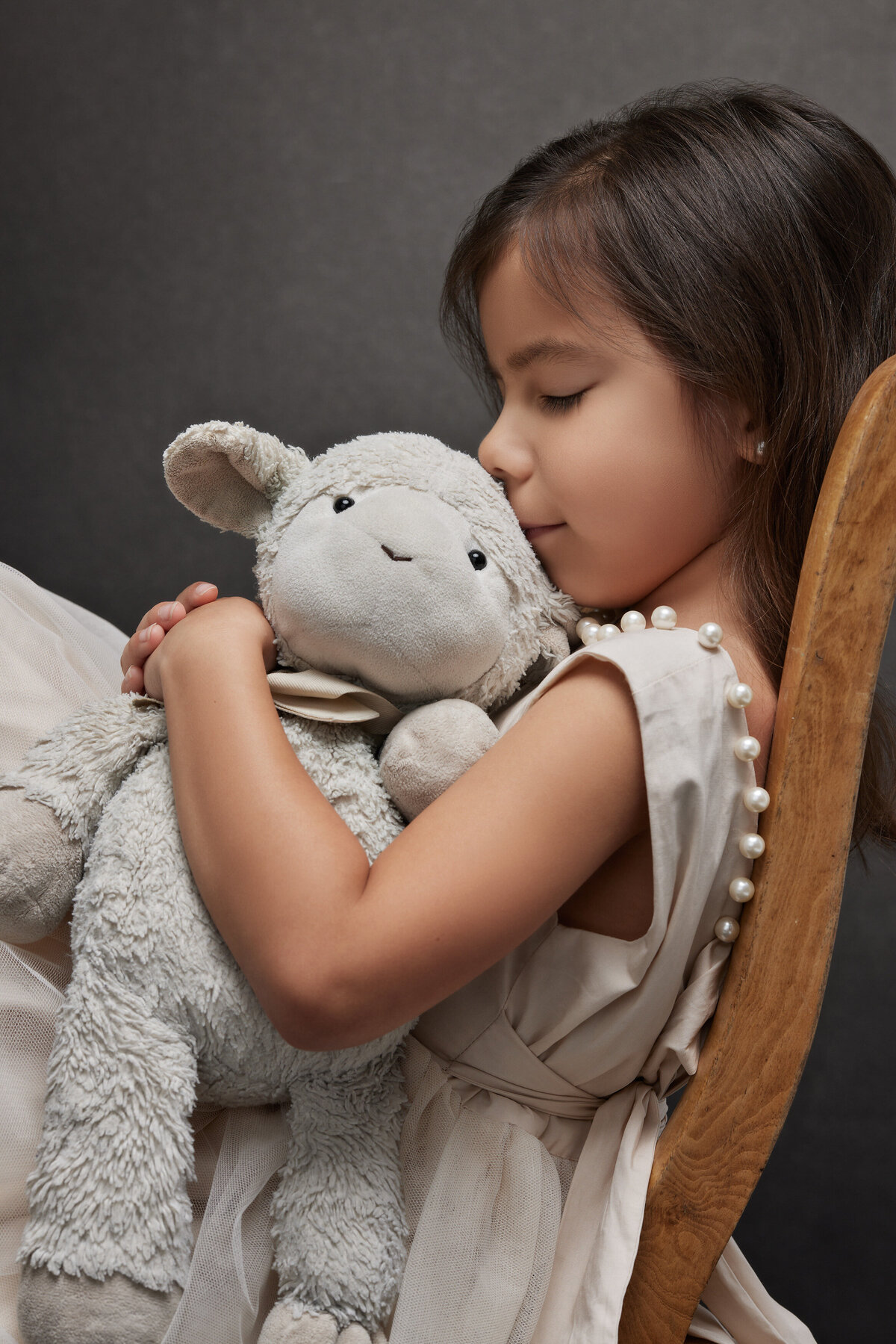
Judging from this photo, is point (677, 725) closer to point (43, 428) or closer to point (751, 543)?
point (751, 543)

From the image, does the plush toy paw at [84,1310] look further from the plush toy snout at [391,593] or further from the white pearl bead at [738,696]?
the white pearl bead at [738,696]

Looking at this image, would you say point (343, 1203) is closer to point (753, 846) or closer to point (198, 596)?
point (753, 846)

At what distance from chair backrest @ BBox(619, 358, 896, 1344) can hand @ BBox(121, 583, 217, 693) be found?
0.45m

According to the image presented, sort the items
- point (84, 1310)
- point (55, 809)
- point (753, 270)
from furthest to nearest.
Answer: point (753, 270) → point (55, 809) → point (84, 1310)

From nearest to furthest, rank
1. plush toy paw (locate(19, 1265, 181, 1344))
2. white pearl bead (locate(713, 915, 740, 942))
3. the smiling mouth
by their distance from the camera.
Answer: plush toy paw (locate(19, 1265, 181, 1344)) → white pearl bead (locate(713, 915, 740, 942)) → the smiling mouth

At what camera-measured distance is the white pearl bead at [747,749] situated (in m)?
0.62

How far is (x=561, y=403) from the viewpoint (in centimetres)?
74

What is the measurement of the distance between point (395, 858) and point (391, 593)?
0.16m

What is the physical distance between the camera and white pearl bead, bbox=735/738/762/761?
0.62 meters

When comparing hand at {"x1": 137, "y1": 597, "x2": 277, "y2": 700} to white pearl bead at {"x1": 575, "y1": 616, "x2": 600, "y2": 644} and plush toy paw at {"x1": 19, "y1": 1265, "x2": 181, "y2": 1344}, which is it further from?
plush toy paw at {"x1": 19, "y1": 1265, "x2": 181, "y2": 1344}

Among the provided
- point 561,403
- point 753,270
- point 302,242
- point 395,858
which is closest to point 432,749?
point 395,858

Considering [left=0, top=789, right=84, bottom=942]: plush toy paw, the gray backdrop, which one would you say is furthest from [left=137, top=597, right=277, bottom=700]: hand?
the gray backdrop

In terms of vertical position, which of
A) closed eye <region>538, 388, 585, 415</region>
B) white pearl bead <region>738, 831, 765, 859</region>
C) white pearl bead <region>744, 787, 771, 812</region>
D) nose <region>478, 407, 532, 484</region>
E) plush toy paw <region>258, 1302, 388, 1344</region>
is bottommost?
plush toy paw <region>258, 1302, 388, 1344</region>

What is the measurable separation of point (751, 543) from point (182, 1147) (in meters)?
0.56
